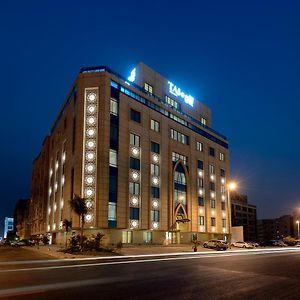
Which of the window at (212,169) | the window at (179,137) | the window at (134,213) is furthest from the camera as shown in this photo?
the window at (212,169)

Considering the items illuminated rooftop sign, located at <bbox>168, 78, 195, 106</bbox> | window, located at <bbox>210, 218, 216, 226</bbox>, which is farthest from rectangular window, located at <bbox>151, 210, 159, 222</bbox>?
illuminated rooftop sign, located at <bbox>168, 78, 195, 106</bbox>

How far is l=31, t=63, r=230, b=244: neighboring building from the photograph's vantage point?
59625 millimetres

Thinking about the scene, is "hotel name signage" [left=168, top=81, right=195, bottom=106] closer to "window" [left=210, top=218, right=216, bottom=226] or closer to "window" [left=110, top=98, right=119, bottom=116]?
"window" [left=110, top=98, right=119, bottom=116]

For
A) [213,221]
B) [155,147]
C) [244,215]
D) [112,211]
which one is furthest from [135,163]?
[244,215]

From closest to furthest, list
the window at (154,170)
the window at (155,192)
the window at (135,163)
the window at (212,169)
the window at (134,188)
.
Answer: the window at (134,188)
the window at (135,163)
the window at (155,192)
the window at (154,170)
the window at (212,169)

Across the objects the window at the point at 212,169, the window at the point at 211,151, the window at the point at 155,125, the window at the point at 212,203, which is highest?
the window at the point at 155,125

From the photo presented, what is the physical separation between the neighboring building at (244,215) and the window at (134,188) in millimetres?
107498

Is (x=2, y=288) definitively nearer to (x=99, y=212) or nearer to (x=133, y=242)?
(x=99, y=212)

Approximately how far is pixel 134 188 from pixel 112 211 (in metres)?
6.78

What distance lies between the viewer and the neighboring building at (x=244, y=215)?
166 metres

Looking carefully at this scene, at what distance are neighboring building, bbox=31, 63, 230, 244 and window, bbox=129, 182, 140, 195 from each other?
18 centimetres

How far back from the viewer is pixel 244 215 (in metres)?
174

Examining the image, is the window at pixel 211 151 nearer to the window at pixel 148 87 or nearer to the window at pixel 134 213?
the window at pixel 148 87

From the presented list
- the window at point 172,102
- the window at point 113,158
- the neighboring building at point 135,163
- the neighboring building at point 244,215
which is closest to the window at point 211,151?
the neighboring building at point 135,163
